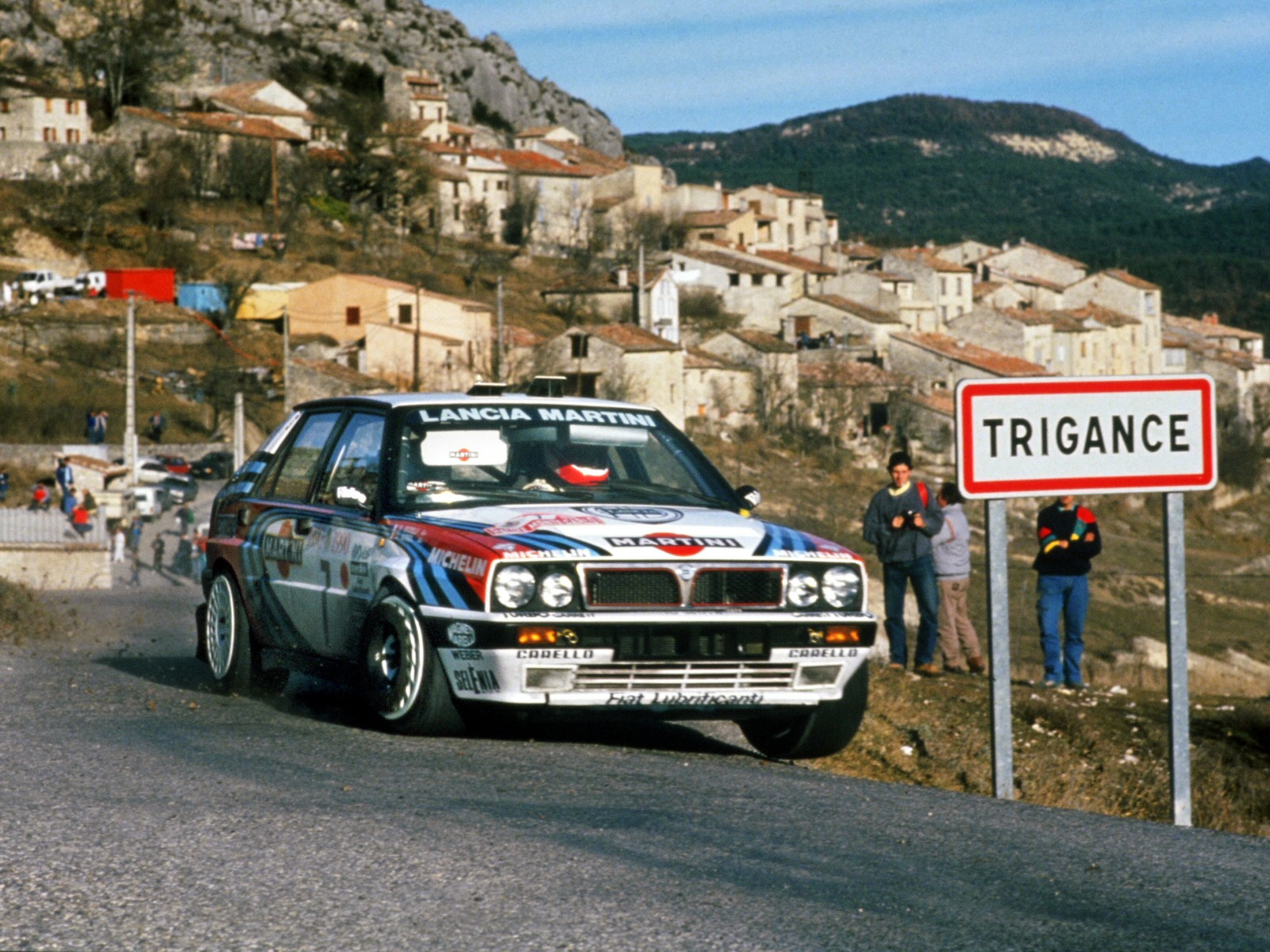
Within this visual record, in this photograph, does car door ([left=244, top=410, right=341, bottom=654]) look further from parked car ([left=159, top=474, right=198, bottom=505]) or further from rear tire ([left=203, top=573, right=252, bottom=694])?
parked car ([left=159, top=474, right=198, bottom=505])

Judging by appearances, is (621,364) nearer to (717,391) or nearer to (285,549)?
Result: (717,391)

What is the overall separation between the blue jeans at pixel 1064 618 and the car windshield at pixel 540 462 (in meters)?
6.54

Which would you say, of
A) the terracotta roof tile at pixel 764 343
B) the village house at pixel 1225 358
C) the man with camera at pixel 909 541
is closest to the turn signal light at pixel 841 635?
the man with camera at pixel 909 541

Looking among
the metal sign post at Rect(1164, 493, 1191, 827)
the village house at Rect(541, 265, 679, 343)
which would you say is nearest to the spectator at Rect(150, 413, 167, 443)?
the village house at Rect(541, 265, 679, 343)

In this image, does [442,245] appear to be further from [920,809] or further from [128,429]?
[920,809]

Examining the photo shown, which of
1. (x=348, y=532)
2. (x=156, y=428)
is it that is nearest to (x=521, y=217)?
(x=156, y=428)

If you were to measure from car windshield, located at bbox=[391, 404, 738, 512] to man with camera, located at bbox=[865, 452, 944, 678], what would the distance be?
5.53 meters

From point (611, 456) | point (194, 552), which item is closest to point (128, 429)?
point (194, 552)

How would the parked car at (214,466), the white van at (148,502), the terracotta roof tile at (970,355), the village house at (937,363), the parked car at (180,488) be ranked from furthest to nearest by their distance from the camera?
the terracotta roof tile at (970,355), the village house at (937,363), the parked car at (214,466), the parked car at (180,488), the white van at (148,502)

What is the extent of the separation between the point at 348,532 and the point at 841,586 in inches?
94.4

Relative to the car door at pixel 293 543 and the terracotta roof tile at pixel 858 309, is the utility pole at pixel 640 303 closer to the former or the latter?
the terracotta roof tile at pixel 858 309

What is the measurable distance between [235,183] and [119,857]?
354 ft

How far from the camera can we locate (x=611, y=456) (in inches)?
355

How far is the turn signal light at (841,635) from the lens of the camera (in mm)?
8062
